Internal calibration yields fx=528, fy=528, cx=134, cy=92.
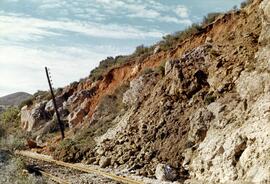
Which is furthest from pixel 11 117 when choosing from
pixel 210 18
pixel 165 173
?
pixel 165 173

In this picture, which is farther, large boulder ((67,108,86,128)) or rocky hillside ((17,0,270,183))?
large boulder ((67,108,86,128))

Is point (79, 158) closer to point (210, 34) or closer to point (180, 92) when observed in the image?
point (180, 92)

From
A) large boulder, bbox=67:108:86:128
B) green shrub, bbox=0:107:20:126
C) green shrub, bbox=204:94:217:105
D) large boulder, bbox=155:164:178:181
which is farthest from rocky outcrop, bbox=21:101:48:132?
large boulder, bbox=155:164:178:181

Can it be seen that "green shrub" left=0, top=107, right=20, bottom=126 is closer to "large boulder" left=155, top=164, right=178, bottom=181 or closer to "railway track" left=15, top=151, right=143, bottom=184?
"railway track" left=15, top=151, right=143, bottom=184

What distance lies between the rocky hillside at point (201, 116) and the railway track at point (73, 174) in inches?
47.3

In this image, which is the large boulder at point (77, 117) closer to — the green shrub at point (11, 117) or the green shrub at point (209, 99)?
the green shrub at point (11, 117)

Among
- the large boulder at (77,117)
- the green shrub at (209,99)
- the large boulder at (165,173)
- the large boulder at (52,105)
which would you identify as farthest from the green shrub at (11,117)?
the large boulder at (165,173)

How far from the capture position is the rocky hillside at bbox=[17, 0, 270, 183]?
20.7 m

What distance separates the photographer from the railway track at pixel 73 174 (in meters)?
23.5

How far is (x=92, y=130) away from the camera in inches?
1460

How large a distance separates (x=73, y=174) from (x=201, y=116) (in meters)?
7.01

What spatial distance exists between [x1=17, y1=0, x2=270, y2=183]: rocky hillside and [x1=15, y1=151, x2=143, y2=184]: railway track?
1200 millimetres

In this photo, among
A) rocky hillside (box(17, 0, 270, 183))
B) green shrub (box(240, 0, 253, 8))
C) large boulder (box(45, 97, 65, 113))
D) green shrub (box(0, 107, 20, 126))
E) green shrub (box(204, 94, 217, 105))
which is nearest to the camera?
rocky hillside (box(17, 0, 270, 183))

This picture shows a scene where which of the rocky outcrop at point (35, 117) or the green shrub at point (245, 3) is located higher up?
the green shrub at point (245, 3)
